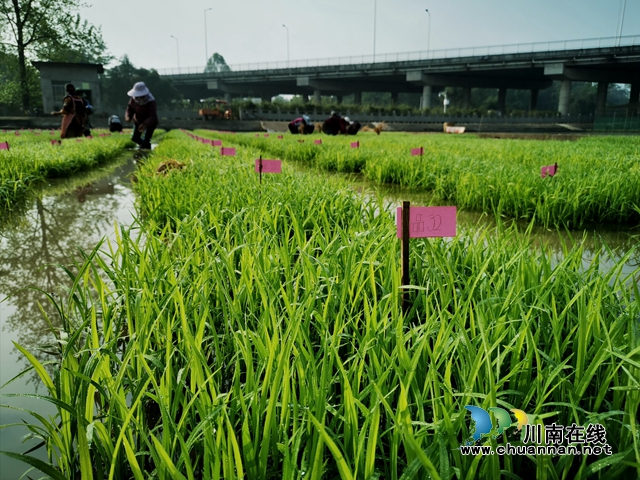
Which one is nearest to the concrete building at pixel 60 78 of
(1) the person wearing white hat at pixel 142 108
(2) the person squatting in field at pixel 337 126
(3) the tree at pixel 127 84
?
(2) the person squatting in field at pixel 337 126

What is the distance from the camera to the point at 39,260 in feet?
8.00

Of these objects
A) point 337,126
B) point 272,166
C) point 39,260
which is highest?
point 337,126

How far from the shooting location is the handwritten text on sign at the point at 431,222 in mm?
1438

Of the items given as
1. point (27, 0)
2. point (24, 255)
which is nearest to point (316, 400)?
point (24, 255)

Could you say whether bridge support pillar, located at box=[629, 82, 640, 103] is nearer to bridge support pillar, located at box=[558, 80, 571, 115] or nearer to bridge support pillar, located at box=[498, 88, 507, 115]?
bridge support pillar, located at box=[558, 80, 571, 115]

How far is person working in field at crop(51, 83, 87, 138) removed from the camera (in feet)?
Answer: 34.6

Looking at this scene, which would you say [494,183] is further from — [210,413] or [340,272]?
[210,413]

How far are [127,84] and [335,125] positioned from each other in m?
47.4

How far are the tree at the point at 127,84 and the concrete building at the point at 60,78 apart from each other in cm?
2334

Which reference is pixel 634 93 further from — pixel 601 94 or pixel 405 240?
pixel 405 240

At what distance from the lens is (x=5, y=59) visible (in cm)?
3195

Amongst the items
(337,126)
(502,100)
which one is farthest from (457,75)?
(337,126)

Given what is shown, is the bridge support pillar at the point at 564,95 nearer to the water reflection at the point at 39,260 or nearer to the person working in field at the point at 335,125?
the person working in field at the point at 335,125

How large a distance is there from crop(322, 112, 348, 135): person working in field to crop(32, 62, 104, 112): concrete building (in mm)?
20870
